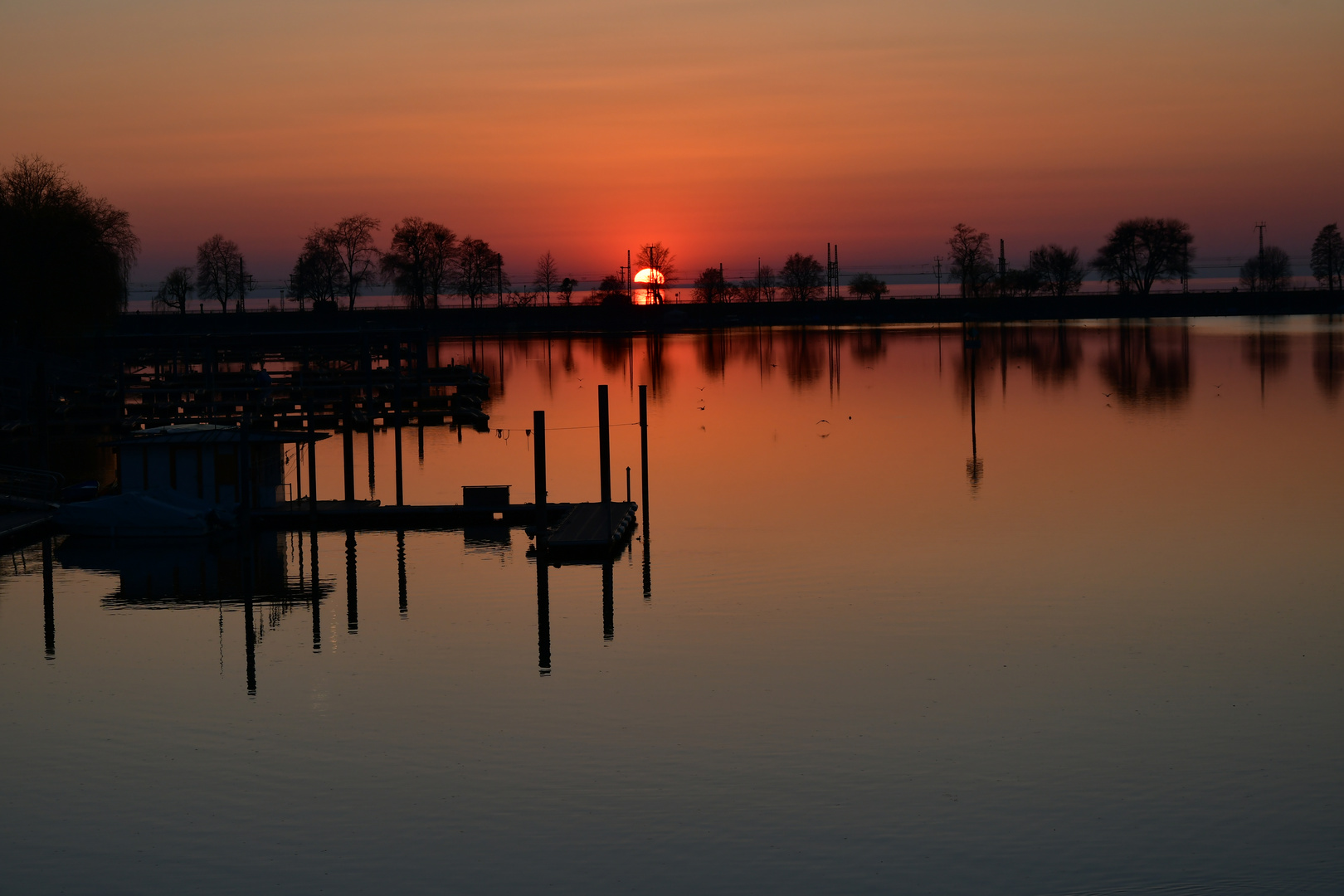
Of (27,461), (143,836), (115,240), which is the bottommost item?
(143,836)

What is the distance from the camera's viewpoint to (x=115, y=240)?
88.1 m

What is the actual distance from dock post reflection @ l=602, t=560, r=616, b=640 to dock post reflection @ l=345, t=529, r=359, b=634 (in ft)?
15.9

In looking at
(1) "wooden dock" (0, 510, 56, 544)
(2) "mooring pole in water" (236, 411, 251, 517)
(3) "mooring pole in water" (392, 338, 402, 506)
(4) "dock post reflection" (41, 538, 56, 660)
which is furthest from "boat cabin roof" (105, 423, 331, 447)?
(3) "mooring pole in water" (392, 338, 402, 506)

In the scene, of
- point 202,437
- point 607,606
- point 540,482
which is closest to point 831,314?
point 202,437

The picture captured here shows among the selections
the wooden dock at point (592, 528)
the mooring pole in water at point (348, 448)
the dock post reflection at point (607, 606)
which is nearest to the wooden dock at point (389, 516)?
the mooring pole in water at point (348, 448)

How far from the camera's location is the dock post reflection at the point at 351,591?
90.2ft

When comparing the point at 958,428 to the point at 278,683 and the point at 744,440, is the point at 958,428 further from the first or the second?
the point at 278,683

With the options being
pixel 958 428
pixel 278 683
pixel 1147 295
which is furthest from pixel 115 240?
pixel 1147 295

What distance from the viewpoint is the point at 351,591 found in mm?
30484

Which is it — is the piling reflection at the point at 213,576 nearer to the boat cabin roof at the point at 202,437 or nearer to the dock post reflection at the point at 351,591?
the dock post reflection at the point at 351,591

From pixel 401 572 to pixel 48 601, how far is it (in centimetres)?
755

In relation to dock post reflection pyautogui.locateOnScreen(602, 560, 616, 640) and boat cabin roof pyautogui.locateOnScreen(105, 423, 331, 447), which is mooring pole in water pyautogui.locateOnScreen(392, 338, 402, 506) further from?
dock post reflection pyautogui.locateOnScreen(602, 560, 616, 640)

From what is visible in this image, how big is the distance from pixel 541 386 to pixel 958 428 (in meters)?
38.3

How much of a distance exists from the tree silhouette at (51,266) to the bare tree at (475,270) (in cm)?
10591
